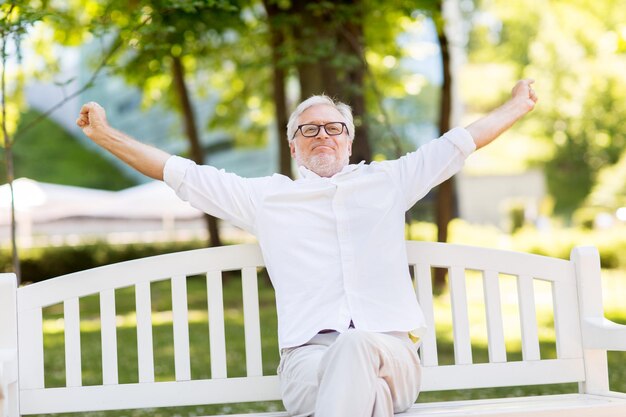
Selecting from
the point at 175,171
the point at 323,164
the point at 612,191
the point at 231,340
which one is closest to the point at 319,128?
the point at 323,164

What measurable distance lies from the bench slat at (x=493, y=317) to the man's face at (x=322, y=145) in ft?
2.58

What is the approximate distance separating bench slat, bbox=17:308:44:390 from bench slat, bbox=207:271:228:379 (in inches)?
26.1

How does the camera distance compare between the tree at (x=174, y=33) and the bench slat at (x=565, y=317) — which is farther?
the tree at (x=174, y=33)

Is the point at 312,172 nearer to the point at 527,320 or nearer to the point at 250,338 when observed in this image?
the point at 250,338

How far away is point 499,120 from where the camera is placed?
3635 mm

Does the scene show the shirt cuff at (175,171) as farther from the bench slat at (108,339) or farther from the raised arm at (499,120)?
the raised arm at (499,120)

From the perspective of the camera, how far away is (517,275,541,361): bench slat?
3.81m

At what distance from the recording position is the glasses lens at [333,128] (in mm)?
3701

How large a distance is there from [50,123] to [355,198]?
39.1m

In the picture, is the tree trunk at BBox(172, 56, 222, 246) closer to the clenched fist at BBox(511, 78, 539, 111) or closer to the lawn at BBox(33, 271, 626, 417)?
the lawn at BBox(33, 271, 626, 417)

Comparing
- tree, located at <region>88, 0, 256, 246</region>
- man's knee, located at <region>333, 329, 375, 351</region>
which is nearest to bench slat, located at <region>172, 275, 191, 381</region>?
man's knee, located at <region>333, 329, 375, 351</region>

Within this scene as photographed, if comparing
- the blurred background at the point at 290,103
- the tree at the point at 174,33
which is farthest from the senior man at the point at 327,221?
the tree at the point at 174,33

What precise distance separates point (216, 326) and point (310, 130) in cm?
88

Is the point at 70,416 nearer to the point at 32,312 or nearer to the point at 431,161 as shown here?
the point at 32,312
